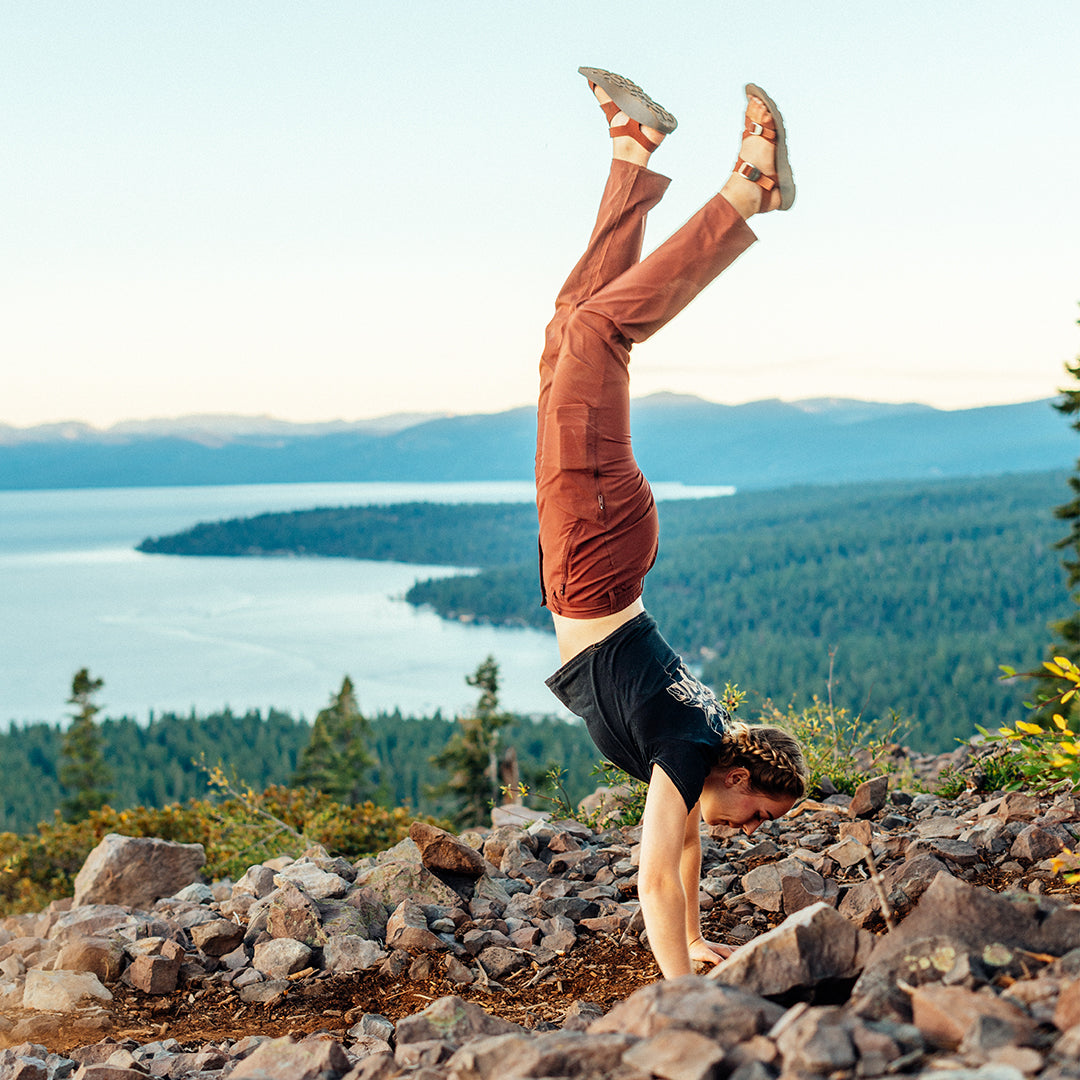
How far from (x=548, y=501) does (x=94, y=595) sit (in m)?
166

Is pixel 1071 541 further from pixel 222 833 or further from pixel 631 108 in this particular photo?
pixel 631 108

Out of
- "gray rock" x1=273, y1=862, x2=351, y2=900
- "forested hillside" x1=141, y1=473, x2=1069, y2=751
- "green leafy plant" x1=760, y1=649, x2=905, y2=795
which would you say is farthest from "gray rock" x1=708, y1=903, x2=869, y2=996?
"forested hillside" x1=141, y1=473, x2=1069, y2=751

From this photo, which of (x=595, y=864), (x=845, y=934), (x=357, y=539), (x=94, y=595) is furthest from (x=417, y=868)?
(x=357, y=539)

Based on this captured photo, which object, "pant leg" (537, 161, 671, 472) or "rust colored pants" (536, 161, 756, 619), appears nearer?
"rust colored pants" (536, 161, 756, 619)

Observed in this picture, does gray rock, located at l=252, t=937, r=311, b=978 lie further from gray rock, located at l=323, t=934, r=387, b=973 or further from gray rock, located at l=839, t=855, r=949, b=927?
gray rock, located at l=839, t=855, r=949, b=927

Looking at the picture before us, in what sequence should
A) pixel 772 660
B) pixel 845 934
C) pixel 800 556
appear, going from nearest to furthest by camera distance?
pixel 845 934 < pixel 772 660 < pixel 800 556

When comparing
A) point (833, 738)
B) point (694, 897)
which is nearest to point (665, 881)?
point (694, 897)

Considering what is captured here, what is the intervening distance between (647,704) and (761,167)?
76.9 inches

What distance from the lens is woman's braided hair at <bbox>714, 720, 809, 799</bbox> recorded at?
3.80 m

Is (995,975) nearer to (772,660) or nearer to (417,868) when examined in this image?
(417,868)

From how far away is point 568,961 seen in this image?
4.63 meters

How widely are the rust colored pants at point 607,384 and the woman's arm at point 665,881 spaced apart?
74cm

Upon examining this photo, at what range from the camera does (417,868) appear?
534cm

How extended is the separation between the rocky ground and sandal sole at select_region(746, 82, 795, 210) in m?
2.32
